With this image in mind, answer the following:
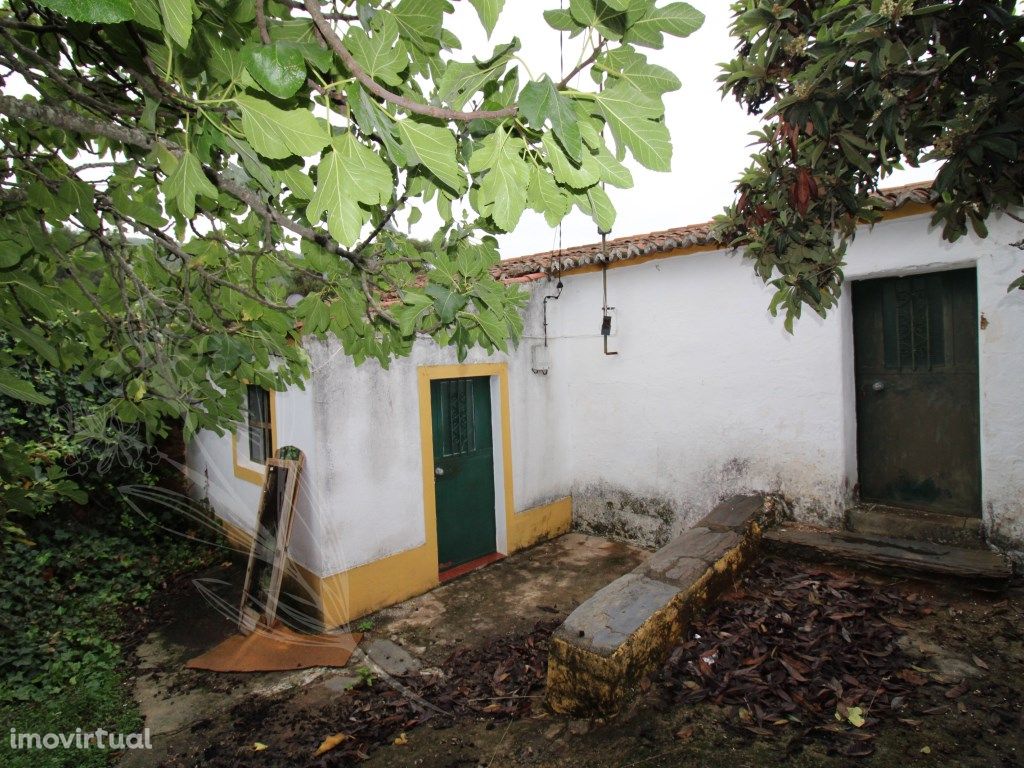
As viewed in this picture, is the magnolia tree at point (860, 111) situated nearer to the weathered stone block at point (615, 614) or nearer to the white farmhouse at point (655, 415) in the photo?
the white farmhouse at point (655, 415)

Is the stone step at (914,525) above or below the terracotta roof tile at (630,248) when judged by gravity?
below

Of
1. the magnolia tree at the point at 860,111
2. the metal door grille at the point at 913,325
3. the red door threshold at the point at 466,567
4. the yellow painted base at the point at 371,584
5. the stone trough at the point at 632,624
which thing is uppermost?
the magnolia tree at the point at 860,111

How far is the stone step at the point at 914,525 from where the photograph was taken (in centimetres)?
430

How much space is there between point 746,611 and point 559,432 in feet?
12.3

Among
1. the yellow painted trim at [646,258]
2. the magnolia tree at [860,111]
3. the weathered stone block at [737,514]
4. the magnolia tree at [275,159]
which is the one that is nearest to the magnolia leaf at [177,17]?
the magnolia tree at [275,159]

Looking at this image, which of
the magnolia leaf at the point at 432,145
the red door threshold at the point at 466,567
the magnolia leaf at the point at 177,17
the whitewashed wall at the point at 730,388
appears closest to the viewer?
the magnolia leaf at the point at 177,17

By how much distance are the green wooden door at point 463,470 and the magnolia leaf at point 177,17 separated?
203 inches

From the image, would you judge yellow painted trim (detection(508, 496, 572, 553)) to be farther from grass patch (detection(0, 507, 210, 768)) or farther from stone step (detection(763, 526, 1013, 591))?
grass patch (detection(0, 507, 210, 768))

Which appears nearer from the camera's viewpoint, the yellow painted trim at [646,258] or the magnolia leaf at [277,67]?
the magnolia leaf at [277,67]

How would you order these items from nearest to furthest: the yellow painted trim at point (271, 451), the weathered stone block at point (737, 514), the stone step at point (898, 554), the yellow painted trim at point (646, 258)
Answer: the stone step at point (898, 554) → the weathered stone block at point (737, 514) → the yellow painted trim at point (271, 451) → the yellow painted trim at point (646, 258)

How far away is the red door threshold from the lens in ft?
19.2

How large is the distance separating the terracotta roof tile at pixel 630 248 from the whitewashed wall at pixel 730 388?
281 mm

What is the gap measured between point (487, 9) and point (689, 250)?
5.30 meters

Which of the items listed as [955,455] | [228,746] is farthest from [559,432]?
[228,746]
